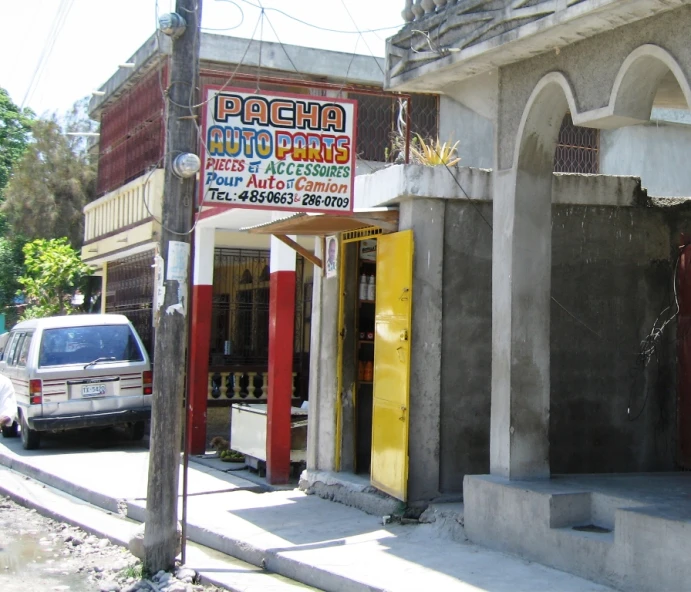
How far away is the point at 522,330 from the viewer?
25.1 feet

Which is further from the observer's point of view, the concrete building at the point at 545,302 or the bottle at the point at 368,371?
the bottle at the point at 368,371

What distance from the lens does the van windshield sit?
46.8 feet

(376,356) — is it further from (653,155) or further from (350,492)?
(653,155)

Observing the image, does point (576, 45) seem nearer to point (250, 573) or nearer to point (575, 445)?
point (575, 445)

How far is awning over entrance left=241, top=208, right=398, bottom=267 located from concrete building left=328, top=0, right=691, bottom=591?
28cm

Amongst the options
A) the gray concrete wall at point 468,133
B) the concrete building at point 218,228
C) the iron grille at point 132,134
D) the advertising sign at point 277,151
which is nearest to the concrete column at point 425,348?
the advertising sign at point 277,151

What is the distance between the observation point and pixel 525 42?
7008 millimetres

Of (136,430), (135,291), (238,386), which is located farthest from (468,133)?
(135,291)

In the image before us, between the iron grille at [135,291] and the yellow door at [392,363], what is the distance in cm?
850

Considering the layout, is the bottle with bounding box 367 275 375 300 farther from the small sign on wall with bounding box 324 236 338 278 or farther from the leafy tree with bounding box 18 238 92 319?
the leafy tree with bounding box 18 238 92 319

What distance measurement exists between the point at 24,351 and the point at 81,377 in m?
1.60

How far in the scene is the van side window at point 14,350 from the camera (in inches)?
615

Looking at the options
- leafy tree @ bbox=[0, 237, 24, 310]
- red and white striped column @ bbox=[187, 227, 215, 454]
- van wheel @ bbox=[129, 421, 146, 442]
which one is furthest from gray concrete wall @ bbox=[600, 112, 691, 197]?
leafy tree @ bbox=[0, 237, 24, 310]

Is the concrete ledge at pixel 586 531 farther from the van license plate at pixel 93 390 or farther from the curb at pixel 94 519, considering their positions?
the van license plate at pixel 93 390
